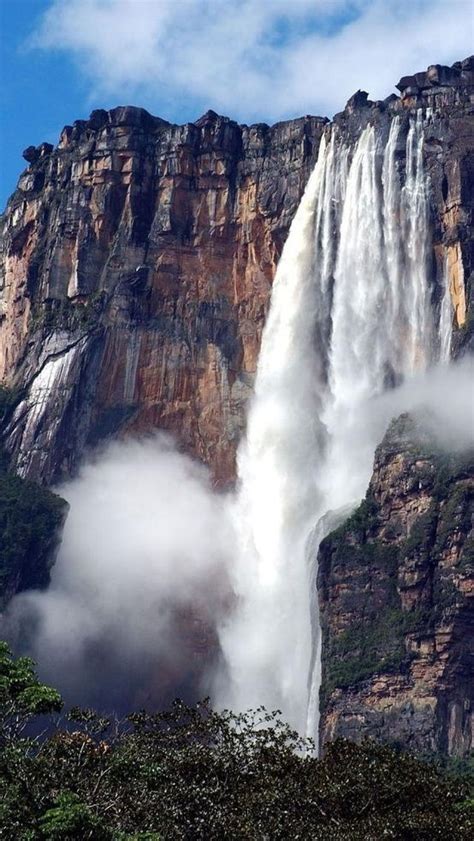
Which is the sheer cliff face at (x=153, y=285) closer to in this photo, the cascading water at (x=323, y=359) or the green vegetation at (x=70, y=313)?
the green vegetation at (x=70, y=313)

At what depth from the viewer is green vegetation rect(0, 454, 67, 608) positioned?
107m

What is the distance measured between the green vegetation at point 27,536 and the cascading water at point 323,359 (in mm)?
11586

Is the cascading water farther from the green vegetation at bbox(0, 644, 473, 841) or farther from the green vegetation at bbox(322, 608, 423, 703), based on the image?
the green vegetation at bbox(0, 644, 473, 841)

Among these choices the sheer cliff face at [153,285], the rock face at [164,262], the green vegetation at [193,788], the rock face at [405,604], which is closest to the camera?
the green vegetation at [193,788]

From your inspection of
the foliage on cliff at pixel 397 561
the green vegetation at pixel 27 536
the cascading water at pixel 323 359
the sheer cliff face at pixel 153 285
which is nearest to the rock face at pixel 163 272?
the sheer cliff face at pixel 153 285

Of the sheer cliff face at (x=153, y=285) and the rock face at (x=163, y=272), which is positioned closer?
the rock face at (x=163, y=272)

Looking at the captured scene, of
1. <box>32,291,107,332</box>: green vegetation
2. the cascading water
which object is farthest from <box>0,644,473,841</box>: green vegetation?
<box>32,291,107,332</box>: green vegetation

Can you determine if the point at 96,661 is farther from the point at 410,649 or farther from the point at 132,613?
the point at 410,649

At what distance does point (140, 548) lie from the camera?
4377 inches

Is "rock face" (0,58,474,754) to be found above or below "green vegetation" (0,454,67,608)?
above

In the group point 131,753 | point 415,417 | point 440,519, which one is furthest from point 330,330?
point 131,753

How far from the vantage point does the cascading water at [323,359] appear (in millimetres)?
106750

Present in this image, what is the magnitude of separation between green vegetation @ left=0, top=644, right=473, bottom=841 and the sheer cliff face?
60.3 meters

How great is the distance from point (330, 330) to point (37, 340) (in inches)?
805
